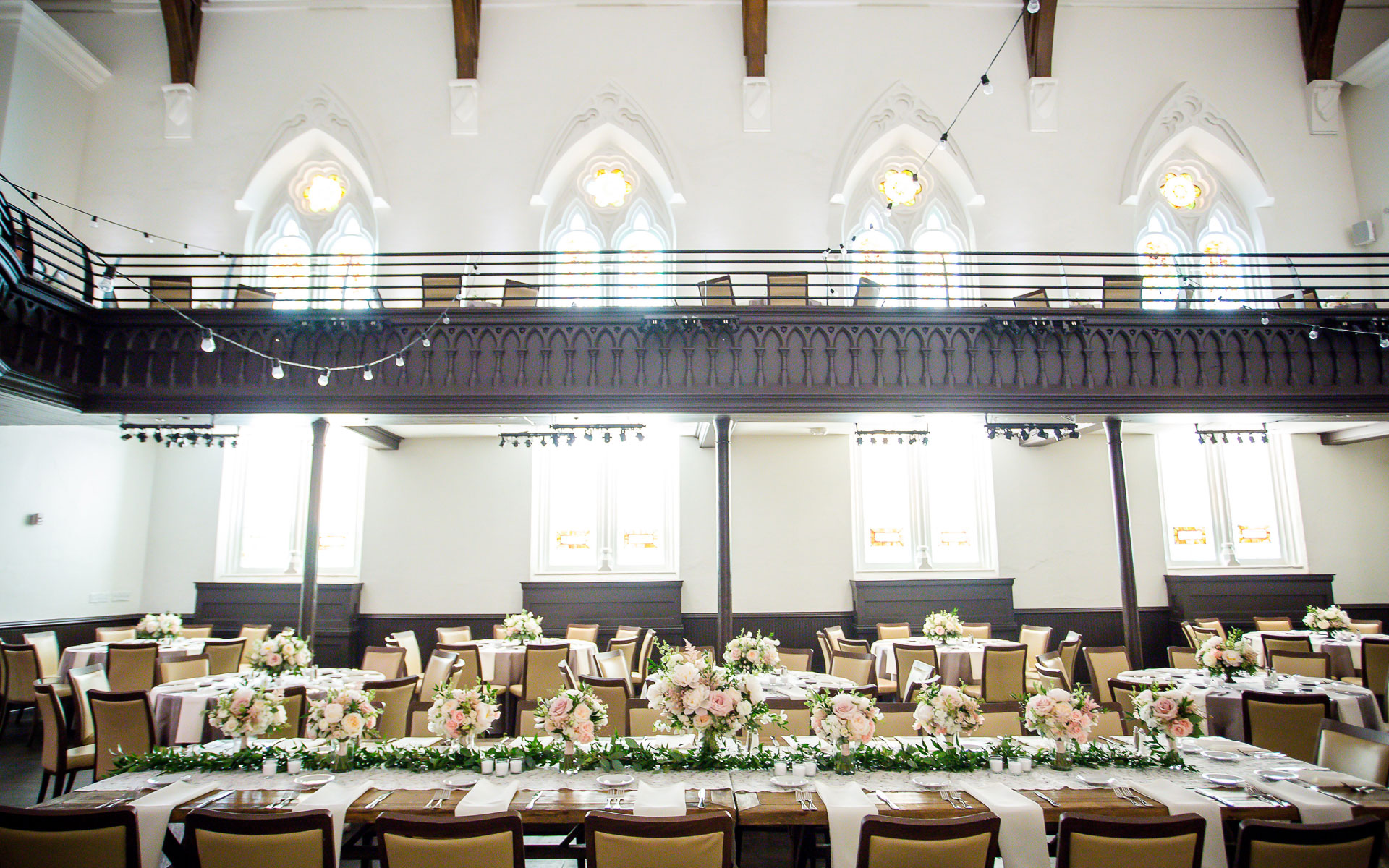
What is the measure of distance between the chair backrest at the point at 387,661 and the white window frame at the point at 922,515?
6623 mm

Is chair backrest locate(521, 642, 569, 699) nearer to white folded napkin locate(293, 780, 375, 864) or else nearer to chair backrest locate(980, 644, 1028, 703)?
white folded napkin locate(293, 780, 375, 864)

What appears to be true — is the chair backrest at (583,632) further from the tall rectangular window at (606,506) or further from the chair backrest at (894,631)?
the chair backrest at (894,631)

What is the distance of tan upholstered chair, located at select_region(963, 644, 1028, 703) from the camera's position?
7.66 meters

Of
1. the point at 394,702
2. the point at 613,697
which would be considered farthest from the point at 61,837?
the point at 613,697

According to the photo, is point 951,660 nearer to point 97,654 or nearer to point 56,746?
point 56,746

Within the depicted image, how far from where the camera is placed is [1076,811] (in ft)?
10.9

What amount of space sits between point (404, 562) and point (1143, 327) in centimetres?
1022

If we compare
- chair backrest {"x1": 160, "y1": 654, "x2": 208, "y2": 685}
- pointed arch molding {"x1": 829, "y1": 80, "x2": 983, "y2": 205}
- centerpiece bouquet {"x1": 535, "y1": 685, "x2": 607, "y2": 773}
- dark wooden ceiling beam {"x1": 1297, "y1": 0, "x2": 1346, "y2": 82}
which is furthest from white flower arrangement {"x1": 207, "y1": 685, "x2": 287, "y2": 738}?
dark wooden ceiling beam {"x1": 1297, "y1": 0, "x2": 1346, "y2": 82}

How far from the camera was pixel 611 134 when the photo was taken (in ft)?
38.4

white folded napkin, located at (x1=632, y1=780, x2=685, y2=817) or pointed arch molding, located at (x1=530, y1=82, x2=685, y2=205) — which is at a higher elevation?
pointed arch molding, located at (x1=530, y1=82, x2=685, y2=205)

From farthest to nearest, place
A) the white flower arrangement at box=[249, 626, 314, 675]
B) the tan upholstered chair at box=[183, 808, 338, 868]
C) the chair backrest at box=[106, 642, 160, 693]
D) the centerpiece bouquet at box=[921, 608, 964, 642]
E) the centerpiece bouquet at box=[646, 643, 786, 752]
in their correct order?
the centerpiece bouquet at box=[921, 608, 964, 642]
the chair backrest at box=[106, 642, 160, 693]
the white flower arrangement at box=[249, 626, 314, 675]
the centerpiece bouquet at box=[646, 643, 786, 752]
the tan upholstered chair at box=[183, 808, 338, 868]

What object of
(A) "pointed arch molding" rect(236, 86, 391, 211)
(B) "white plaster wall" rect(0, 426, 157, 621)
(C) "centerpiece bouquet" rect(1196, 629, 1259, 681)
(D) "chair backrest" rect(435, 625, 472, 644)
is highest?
(A) "pointed arch molding" rect(236, 86, 391, 211)

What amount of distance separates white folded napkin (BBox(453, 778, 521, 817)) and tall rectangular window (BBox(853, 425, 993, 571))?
8535 mm

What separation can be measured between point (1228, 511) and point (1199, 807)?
10.6m
